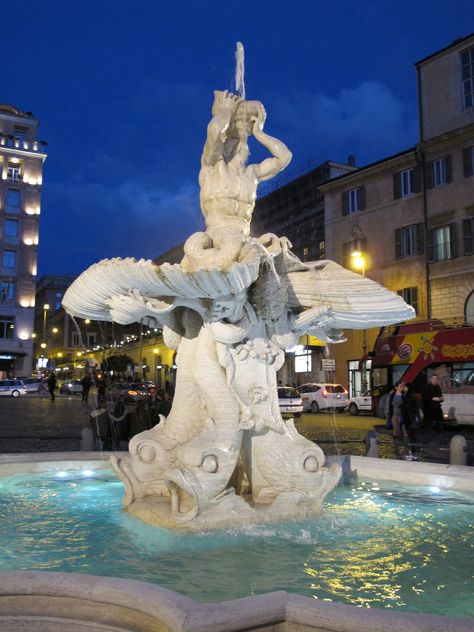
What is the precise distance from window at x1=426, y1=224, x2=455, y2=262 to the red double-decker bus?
32.6ft

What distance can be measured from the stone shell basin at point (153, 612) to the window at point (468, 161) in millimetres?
29692

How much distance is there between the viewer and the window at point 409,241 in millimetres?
31172

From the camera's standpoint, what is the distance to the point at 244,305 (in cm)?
521

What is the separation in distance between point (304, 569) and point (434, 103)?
3139 cm

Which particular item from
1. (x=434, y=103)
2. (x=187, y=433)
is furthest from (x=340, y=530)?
(x=434, y=103)

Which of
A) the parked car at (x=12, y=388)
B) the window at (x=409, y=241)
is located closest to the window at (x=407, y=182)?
the window at (x=409, y=241)

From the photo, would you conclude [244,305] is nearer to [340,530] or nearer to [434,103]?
[340,530]

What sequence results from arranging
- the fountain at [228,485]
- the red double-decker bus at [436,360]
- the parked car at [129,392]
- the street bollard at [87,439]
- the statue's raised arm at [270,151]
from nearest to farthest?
the fountain at [228,485], the statue's raised arm at [270,151], the street bollard at [87,439], the red double-decker bus at [436,360], the parked car at [129,392]

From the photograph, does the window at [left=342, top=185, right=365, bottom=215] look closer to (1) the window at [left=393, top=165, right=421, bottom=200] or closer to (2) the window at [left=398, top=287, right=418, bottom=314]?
(1) the window at [left=393, top=165, right=421, bottom=200]

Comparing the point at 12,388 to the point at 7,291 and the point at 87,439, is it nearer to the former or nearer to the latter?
the point at 7,291

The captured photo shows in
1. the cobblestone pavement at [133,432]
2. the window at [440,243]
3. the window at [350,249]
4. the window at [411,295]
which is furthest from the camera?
the window at [350,249]

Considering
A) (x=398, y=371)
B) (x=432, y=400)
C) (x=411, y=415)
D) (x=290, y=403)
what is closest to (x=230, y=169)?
(x=411, y=415)

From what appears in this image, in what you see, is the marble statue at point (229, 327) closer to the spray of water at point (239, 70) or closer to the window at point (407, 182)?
the spray of water at point (239, 70)

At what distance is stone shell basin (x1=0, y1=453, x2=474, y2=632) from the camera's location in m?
2.08
